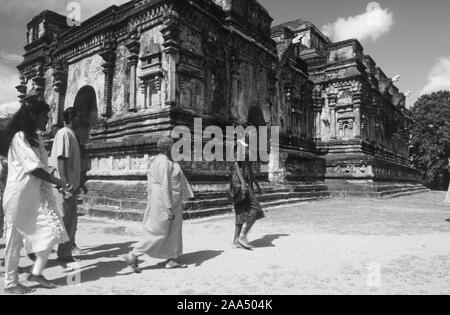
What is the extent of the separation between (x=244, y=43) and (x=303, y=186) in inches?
235

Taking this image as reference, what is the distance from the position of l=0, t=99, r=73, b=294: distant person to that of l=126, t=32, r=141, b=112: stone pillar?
247 inches

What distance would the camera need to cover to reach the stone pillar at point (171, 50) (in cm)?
868

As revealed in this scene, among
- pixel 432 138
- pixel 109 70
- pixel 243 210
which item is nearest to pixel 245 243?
pixel 243 210

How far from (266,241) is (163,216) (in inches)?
84.8

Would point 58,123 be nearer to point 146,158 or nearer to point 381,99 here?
point 146,158

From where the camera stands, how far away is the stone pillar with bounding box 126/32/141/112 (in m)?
9.63

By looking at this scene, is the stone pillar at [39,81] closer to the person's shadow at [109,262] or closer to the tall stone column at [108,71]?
the tall stone column at [108,71]

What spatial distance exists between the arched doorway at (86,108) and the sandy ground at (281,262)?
6.39m

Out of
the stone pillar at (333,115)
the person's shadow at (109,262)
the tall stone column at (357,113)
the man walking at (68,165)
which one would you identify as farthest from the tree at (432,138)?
the man walking at (68,165)

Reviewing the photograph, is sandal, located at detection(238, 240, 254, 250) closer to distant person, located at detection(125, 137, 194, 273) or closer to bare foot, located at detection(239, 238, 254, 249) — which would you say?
bare foot, located at detection(239, 238, 254, 249)

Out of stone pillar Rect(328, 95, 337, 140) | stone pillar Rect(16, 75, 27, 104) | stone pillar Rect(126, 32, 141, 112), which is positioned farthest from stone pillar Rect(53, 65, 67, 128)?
stone pillar Rect(328, 95, 337, 140)
